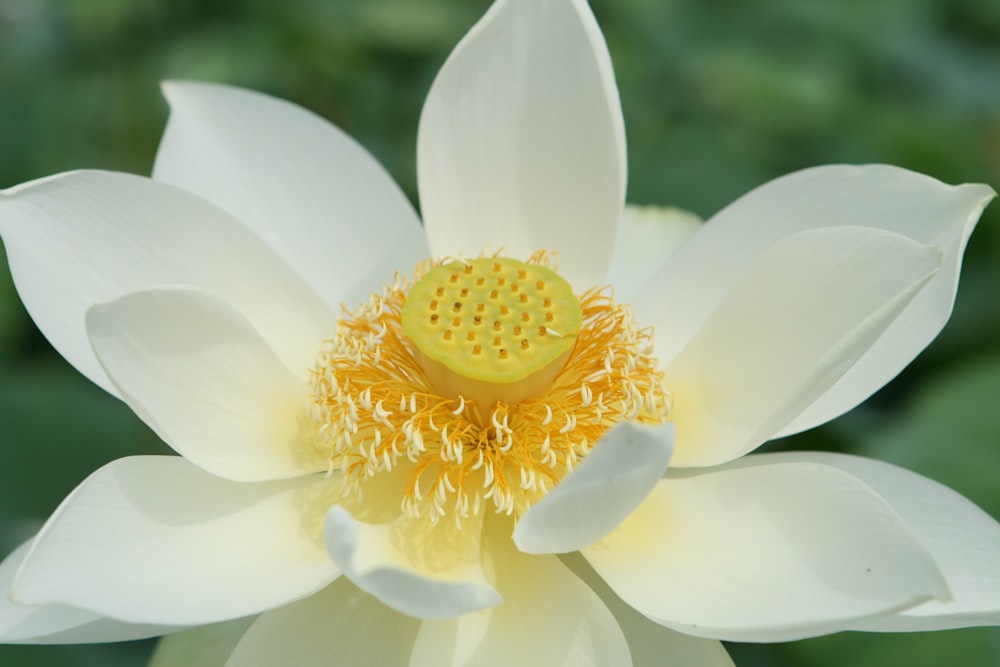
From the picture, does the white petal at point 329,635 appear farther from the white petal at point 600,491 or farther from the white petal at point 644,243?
the white petal at point 644,243

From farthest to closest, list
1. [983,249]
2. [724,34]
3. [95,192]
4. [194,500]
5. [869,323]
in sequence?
1. [724,34]
2. [983,249]
3. [95,192]
4. [194,500]
5. [869,323]

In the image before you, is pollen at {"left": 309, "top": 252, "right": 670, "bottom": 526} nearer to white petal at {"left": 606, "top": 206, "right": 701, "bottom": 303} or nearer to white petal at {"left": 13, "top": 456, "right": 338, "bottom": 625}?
white petal at {"left": 13, "top": 456, "right": 338, "bottom": 625}

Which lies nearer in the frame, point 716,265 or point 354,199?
point 716,265

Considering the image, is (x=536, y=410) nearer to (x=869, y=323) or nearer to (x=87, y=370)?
(x=869, y=323)

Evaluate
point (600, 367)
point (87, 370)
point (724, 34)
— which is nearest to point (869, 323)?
point (600, 367)

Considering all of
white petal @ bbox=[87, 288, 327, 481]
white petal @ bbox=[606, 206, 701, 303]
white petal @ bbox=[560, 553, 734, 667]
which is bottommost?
white petal @ bbox=[560, 553, 734, 667]

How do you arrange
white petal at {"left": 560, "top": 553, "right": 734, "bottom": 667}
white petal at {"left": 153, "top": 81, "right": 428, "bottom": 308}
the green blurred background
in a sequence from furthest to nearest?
the green blurred background, white petal at {"left": 153, "top": 81, "right": 428, "bottom": 308}, white petal at {"left": 560, "top": 553, "right": 734, "bottom": 667}

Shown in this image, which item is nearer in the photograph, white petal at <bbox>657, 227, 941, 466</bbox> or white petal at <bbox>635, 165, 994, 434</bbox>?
white petal at <bbox>657, 227, 941, 466</bbox>

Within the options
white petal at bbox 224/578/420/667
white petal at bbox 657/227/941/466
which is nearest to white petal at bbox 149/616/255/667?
white petal at bbox 224/578/420/667
